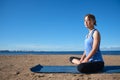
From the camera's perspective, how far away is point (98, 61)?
12.9 feet

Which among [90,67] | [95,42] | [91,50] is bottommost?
Answer: [90,67]

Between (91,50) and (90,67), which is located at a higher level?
(91,50)

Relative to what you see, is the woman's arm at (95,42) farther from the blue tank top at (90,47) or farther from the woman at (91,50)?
the blue tank top at (90,47)

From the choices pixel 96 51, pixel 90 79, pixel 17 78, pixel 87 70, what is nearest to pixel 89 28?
pixel 96 51

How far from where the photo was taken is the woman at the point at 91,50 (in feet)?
12.3

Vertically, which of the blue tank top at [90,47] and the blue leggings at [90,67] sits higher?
the blue tank top at [90,47]

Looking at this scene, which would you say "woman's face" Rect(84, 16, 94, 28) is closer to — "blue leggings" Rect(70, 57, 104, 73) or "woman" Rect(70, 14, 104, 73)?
"woman" Rect(70, 14, 104, 73)

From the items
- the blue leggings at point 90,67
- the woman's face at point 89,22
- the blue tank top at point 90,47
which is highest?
the woman's face at point 89,22

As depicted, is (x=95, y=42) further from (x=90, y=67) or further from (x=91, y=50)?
(x=90, y=67)

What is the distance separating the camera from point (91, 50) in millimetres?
3895

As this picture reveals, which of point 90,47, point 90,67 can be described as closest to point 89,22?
point 90,47

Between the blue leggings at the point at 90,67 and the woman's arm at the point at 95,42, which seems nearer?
the woman's arm at the point at 95,42

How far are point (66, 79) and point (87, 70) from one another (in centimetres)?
305

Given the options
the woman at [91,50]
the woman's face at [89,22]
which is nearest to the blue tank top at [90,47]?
the woman at [91,50]
